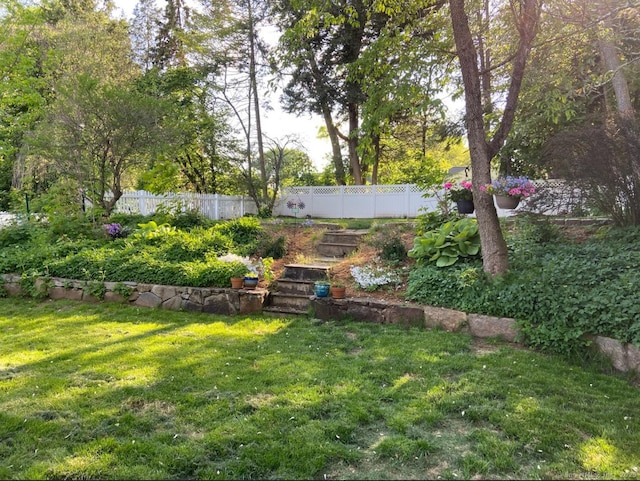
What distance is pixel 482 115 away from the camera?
4.29 meters

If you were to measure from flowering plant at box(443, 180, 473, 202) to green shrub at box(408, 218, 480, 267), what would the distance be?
45 cm

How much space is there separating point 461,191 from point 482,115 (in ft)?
5.24

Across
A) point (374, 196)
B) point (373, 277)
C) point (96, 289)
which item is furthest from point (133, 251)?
point (374, 196)

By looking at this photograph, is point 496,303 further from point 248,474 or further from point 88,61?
point 88,61

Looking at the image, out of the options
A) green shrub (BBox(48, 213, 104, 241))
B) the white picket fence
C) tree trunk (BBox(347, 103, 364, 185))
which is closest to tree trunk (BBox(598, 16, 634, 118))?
the white picket fence

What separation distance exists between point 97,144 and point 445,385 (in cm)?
833

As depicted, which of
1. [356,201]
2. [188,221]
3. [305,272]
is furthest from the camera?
[356,201]

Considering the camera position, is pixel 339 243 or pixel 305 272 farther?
pixel 339 243

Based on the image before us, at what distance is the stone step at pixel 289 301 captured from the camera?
16.9 feet

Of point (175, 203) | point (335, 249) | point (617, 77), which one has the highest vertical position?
point (617, 77)

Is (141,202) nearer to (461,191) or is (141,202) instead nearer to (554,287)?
(461,191)

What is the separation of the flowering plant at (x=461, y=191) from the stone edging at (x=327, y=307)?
6.86 feet

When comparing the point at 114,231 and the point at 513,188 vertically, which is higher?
the point at 513,188

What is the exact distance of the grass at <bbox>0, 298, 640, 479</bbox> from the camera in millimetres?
1943
